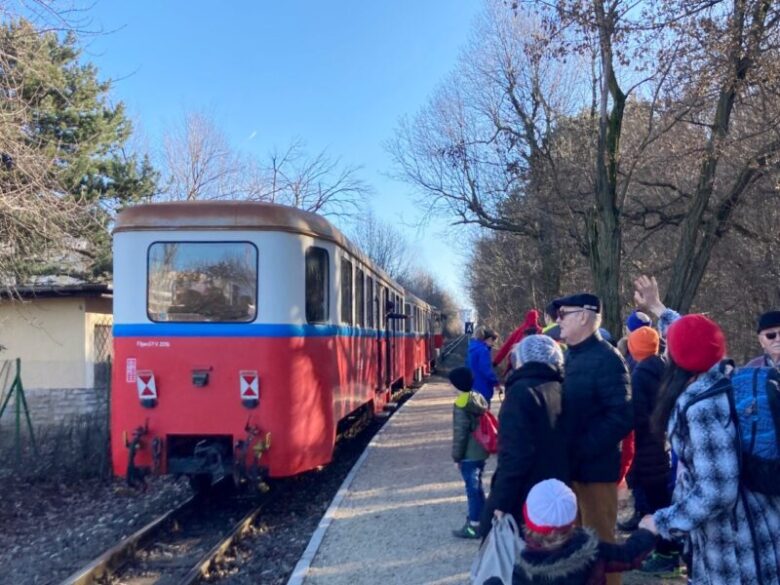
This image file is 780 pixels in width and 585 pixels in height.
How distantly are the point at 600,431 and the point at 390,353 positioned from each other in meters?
11.5

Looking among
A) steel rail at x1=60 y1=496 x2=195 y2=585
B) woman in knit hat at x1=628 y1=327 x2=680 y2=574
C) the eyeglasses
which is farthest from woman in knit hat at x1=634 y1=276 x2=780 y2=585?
steel rail at x1=60 y1=496 x2=195 y2=585

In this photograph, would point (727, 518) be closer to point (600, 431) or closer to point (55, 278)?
point (600, 431)

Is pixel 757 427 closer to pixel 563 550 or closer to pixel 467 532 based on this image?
pixel 563 550

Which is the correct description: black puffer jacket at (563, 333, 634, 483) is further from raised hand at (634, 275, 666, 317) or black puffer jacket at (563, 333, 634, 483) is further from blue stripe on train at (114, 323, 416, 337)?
blue stripe on train at (114, 323, 416, 337)

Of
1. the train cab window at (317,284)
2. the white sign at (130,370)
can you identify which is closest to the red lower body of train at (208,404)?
the white sign at (130,370)

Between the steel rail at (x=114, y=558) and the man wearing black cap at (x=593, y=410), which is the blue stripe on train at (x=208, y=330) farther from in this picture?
the man wearing black cap at (x=593, y=410)

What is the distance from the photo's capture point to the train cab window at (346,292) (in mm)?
9312

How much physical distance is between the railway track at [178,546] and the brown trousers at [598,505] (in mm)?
3123

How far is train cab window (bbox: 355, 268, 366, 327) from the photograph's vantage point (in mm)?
10523

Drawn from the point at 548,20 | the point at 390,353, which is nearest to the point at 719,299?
the point at 390,353

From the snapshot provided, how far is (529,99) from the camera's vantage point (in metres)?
21.4

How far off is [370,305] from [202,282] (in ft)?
15.3

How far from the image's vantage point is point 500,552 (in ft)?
12.1

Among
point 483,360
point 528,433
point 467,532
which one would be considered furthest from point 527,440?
point 483,360
